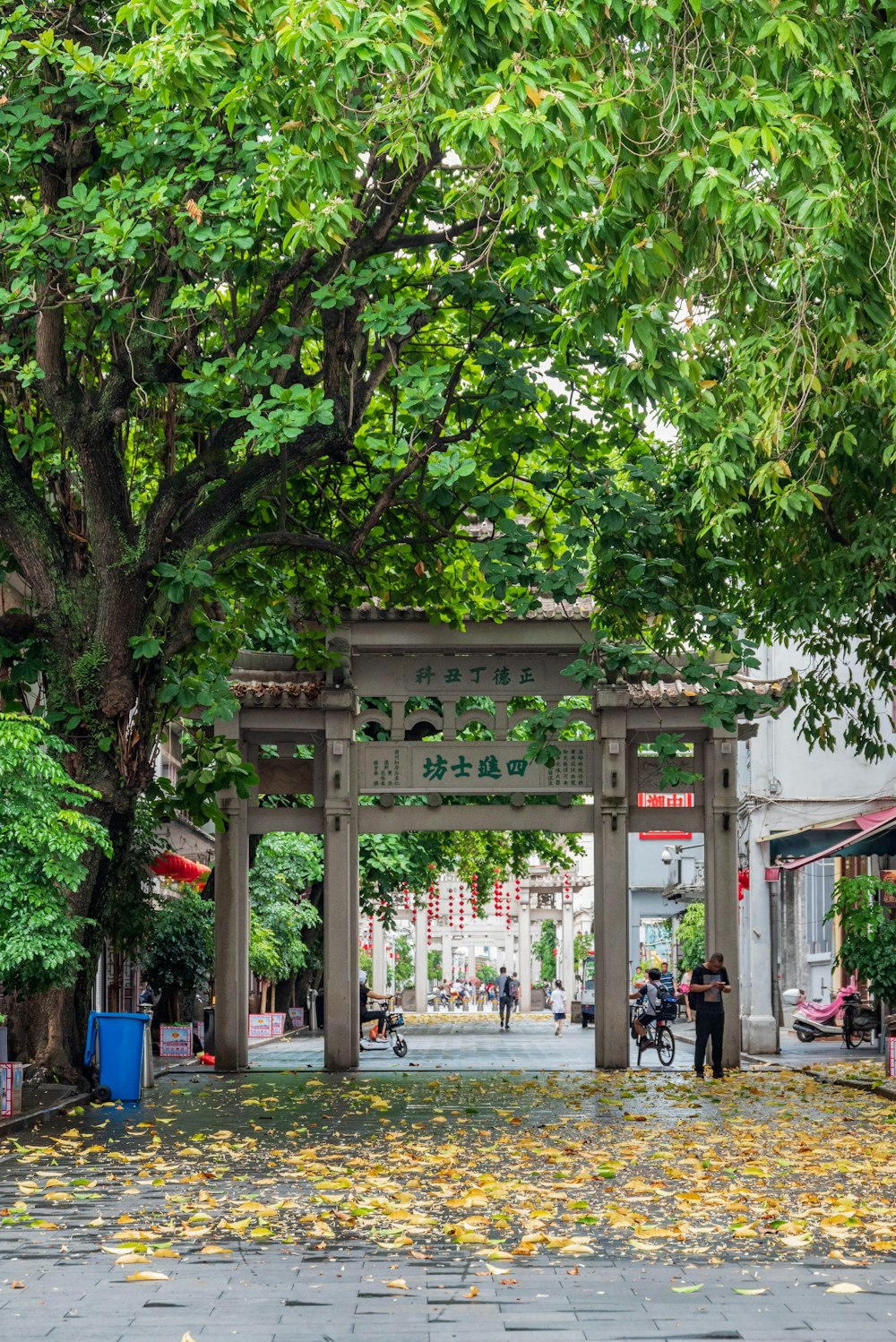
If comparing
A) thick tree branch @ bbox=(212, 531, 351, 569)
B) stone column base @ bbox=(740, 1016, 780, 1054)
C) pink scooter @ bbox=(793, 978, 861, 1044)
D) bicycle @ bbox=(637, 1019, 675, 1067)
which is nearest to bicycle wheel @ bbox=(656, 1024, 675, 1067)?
bicycle @ bbox=(637, 1019, 675, 1067)

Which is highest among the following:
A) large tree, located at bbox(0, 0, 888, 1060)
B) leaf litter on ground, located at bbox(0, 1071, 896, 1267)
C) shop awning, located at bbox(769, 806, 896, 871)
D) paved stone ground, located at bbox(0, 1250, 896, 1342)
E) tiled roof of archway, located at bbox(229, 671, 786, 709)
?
large tree, located at bbox(0, 0, 888, 1060)

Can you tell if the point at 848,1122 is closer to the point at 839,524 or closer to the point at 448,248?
the point at 839,524

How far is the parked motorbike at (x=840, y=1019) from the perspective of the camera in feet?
92.1

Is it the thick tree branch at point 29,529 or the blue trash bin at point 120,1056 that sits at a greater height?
the thick tree branch at point 29,529

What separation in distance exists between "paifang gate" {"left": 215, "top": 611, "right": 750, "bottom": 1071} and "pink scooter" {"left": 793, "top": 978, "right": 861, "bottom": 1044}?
7641mm

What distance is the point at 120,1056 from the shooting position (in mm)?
17734

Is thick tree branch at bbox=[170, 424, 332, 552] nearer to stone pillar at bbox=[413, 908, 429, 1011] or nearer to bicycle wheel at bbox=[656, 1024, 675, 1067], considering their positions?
bicycle wheel at bbox=[656, 1024, 675, 1067]

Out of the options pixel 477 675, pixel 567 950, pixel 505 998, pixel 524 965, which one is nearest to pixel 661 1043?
pixel 477 675

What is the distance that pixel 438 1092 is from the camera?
61.6 ft

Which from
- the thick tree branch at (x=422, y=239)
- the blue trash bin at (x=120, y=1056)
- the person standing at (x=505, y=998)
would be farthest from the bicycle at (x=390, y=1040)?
the thick tree branch at (x=422, y=239)

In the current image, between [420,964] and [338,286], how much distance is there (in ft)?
160

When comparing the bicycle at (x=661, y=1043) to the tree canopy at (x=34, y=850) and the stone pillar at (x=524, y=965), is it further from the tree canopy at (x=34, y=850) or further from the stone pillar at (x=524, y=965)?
the stone pillar at (x=524, y=965)

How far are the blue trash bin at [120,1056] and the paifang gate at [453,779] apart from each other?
445 centimetres

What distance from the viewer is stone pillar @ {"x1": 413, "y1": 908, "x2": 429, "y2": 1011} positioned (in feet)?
198
